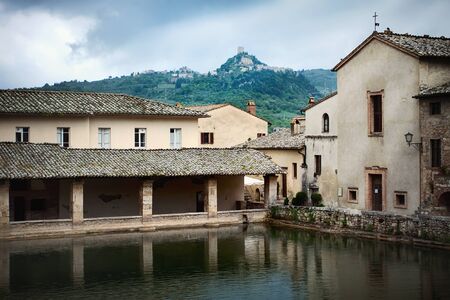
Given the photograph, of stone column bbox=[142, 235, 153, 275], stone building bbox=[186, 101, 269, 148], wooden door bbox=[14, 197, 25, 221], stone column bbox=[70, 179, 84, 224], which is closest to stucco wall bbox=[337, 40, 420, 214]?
stone column bbox=[142, 235, 153, 275]

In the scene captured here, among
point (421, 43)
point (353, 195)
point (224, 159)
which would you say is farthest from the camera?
point (224, 159)

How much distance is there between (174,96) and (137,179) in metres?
77.0

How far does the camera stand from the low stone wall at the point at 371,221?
104 ft

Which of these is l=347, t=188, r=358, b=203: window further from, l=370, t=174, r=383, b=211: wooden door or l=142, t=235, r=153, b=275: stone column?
l=142, t=235, r=153, b=275: stone column

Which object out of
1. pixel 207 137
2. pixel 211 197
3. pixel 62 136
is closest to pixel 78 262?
pixel 211 197

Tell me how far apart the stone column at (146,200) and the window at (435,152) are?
16.3 meters

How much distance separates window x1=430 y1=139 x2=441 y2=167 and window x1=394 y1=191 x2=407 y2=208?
2820 millimetres

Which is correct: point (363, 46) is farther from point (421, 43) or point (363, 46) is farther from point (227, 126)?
point (227, 126)

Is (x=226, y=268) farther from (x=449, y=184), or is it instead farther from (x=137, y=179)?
(x=137, y=179)

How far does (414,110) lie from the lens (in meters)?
36.3

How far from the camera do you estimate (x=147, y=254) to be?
103ft

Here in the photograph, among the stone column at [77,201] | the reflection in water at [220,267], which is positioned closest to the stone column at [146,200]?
the reflection in water at [220,267]

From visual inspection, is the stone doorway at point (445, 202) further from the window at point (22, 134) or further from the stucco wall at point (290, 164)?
the window at point (22, 134)

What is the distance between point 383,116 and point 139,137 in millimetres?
17106
